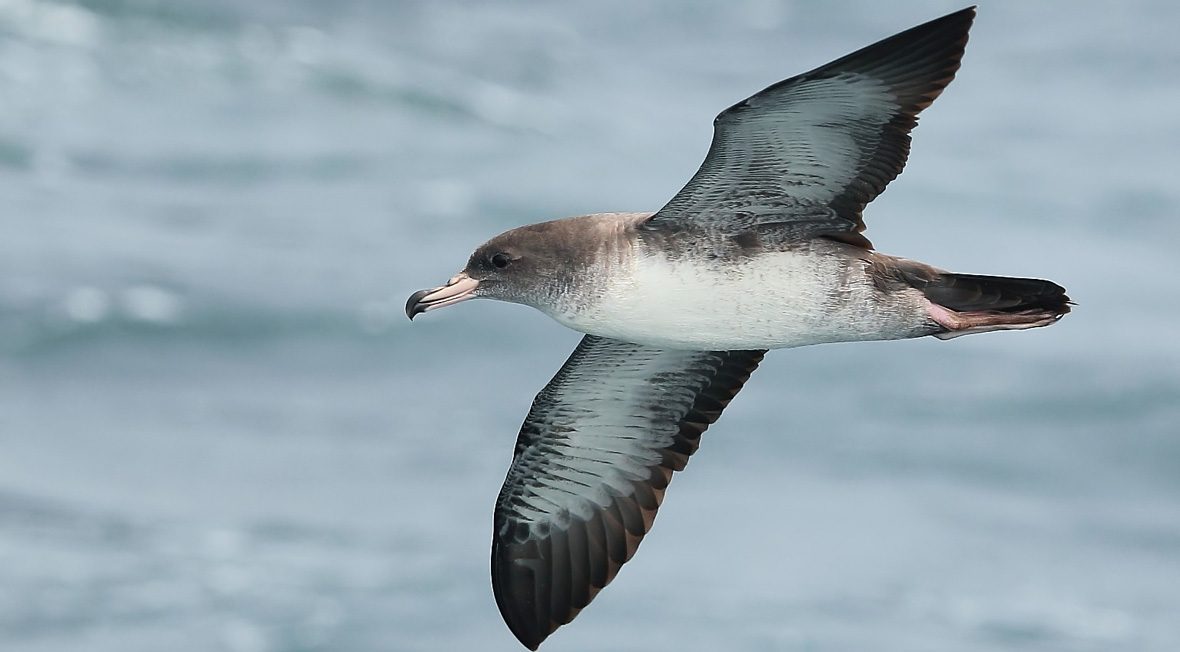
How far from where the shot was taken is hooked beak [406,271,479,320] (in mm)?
9469

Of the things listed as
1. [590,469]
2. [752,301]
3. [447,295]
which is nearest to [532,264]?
[447,295]

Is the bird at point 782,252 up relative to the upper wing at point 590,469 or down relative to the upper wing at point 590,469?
up

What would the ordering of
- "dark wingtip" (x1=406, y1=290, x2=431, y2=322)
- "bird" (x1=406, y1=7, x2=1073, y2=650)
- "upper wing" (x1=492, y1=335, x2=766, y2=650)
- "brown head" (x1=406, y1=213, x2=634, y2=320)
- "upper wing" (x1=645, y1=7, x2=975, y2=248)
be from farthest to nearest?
"upper wing" (x1=492, y1=335, x2=766, y2=650) → "dark wingtip" (x1=406, y1=290, x2=431, y2=322) → "brown head" (x1=406, y1=213, x2=634, y2=320) → "bird" (x1=406, y1=7, x2=1073, y2=650) → "upper wing" (x1=645, y1=7, x2=975, y2=248)

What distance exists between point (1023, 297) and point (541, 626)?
11.1ft

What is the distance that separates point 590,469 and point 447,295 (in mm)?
1715

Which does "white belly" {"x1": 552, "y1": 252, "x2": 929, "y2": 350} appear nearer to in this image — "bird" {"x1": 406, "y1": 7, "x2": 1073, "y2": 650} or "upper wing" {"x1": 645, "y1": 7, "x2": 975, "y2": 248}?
"bird" {"x1": 406, "y1": 7, "x2": 1073, "y2": 650}

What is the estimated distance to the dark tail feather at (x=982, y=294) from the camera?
361 inches

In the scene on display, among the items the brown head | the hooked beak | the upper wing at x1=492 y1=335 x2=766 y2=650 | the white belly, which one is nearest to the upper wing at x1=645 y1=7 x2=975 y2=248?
the white belly

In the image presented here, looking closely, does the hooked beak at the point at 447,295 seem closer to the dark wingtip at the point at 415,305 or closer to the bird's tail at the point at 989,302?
the dark wingtip at the point at 415,305

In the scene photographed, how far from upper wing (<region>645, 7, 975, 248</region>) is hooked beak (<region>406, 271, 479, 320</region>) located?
105 centimetres

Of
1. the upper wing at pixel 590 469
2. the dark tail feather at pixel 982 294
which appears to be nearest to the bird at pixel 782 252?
the dark tail feather at pixel 982 294

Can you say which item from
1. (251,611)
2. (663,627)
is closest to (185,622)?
(251,611)

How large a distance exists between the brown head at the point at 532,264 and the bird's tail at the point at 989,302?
160 cm

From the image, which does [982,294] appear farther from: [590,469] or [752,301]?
[590,469]
